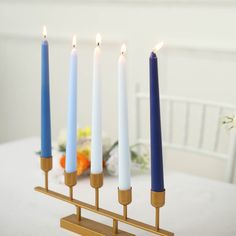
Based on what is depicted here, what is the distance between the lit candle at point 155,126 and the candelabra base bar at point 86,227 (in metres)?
0.20

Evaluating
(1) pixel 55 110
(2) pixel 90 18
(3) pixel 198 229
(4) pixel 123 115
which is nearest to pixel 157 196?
(4) pixel 123 115

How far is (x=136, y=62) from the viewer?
2764 mm

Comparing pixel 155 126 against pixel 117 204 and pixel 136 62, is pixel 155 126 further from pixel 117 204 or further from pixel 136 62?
pixel 136 62

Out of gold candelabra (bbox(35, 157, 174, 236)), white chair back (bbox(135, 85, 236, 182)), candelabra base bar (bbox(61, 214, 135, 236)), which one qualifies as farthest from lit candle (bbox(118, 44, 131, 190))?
white chair back (bbox(135, 85, 236, 182))

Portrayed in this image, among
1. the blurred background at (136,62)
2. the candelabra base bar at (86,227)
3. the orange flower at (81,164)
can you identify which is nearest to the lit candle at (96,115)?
the candelabra base bar at (86,227)

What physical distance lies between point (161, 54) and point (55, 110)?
90 cm

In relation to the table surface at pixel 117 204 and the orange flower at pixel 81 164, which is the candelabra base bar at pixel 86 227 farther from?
the orange flower at pixel 81 164

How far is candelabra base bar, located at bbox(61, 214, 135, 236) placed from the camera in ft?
3.45

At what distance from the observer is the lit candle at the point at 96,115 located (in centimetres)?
92

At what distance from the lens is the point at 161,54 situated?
2645mm

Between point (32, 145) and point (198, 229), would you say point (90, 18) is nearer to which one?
point (32, 145)

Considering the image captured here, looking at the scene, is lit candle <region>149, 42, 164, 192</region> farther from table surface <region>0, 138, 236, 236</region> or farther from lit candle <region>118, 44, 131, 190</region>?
table surface <region>0, 138, 236, 236</region>

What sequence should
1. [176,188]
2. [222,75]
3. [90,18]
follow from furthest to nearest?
[90,18] < [222,75] < [176,188]

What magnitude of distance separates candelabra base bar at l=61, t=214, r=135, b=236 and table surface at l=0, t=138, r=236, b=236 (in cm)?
2
